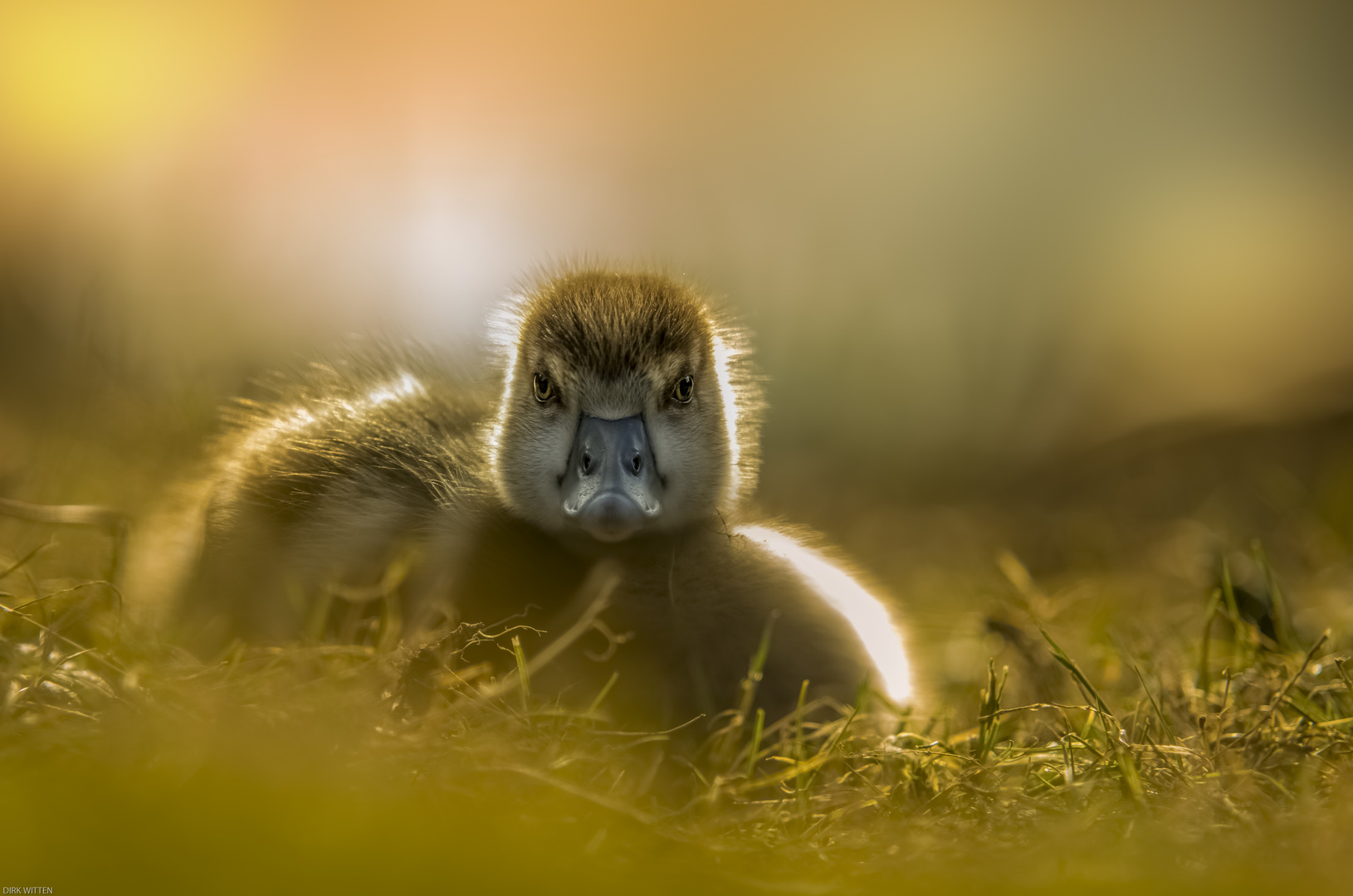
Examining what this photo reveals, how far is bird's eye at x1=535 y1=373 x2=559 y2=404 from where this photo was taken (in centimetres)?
240

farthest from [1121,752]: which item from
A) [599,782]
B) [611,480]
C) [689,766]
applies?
[611,480]

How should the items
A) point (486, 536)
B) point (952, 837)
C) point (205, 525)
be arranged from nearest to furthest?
point (952, 837) < point (486, 536) < point (205, 525)

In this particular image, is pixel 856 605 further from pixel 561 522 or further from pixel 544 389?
pixel 544 389

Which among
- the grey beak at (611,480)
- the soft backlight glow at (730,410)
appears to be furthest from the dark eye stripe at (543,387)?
the soft backlight glow at (730,410)

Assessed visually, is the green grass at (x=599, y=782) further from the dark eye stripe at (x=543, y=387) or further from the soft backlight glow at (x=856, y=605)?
the dark eye stripe at (x=543, y=387)

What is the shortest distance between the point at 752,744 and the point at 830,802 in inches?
6.9

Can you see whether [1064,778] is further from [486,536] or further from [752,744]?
[486,536]

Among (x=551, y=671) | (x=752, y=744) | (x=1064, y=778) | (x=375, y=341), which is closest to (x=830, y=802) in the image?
(x=752, y=744)

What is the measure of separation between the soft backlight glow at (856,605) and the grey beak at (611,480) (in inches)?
13.2

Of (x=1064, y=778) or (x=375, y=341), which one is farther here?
(x=375, y=341)

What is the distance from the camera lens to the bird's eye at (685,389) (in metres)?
2.42

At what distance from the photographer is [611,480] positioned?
2.12 meters

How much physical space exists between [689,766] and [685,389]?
97 cm

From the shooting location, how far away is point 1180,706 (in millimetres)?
2111
